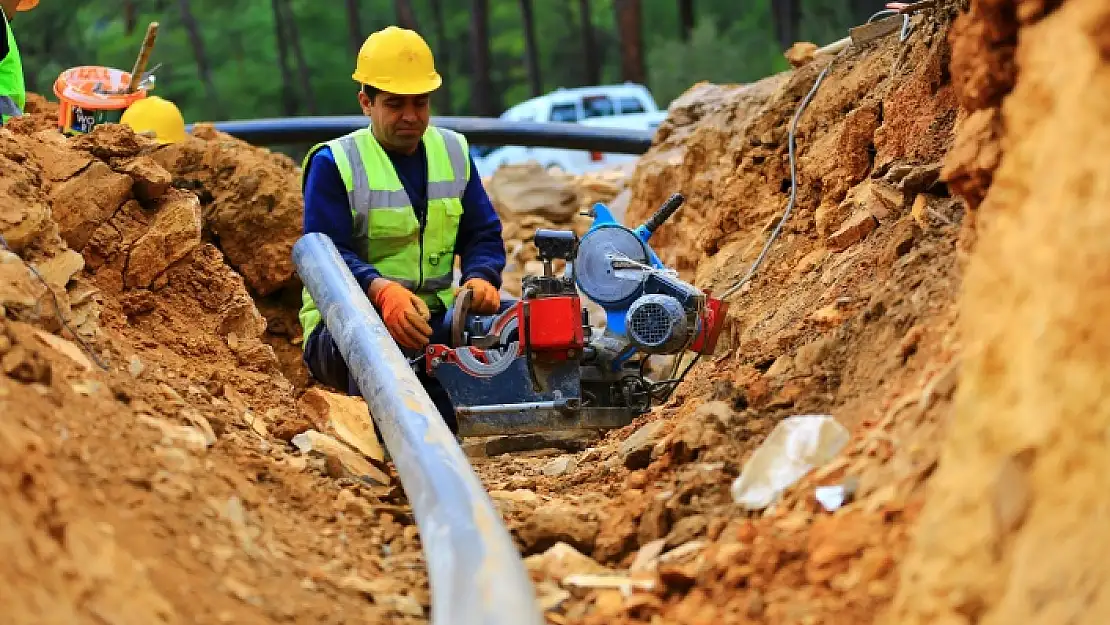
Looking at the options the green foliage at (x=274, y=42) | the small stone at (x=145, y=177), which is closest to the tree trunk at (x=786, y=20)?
the green foliage at (x=274, y=42)

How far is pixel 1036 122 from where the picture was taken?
296cm

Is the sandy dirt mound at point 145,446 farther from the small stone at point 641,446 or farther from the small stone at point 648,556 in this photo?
the small stone at point 641,446

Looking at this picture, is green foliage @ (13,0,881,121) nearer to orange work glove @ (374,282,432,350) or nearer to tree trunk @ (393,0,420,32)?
tree trunk @ (393,0,420,32)

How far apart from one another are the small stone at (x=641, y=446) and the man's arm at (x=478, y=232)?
A: 1585 mm

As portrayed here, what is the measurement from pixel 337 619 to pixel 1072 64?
2008 mm

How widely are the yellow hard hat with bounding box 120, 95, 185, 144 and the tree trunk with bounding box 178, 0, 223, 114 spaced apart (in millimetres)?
26036

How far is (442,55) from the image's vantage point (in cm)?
3431

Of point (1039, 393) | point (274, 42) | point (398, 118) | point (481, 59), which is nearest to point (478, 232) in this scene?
point (398, 118)

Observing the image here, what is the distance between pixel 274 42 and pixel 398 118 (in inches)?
1285

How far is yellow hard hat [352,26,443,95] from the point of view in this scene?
19.1 feet

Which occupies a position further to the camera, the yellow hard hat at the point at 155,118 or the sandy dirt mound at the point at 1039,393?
the yellow hard hat at the point at 155,118

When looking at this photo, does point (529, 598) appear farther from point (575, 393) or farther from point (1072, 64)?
point (575, 393)

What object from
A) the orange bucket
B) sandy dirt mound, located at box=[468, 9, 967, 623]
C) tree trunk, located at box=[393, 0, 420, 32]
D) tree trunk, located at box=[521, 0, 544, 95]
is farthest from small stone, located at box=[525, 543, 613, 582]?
tree trunk, located at box=[521, 0, 544, 95]

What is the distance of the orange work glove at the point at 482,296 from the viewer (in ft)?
19.4
